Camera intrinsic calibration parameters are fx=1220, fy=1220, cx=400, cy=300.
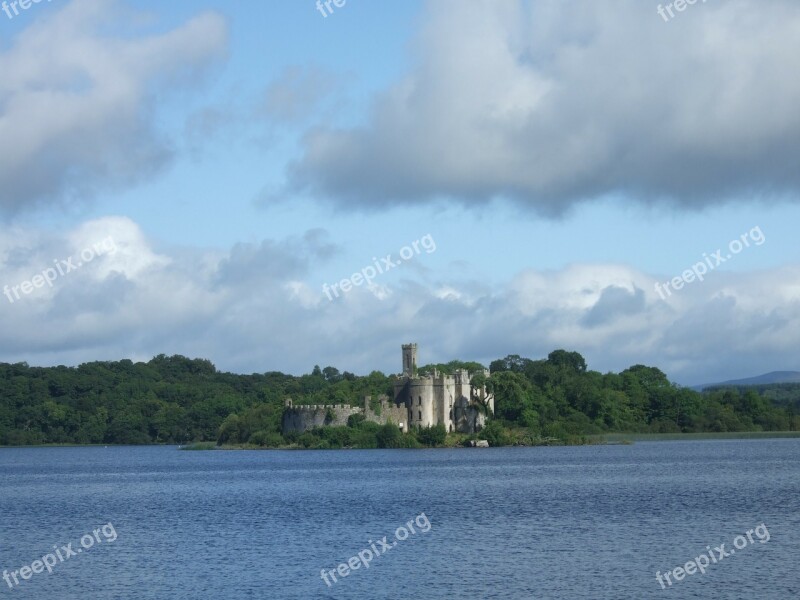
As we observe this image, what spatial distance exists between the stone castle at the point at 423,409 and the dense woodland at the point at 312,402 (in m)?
1.07

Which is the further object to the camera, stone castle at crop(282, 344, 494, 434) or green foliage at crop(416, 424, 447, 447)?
stone castle at crop(282, 344, 494, 434)

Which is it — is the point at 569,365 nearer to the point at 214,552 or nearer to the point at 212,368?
the point at 212,368

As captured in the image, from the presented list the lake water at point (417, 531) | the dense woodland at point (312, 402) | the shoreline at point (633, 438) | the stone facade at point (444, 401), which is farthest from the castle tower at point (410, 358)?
the lake water at point (417, 531)

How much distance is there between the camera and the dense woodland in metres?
104

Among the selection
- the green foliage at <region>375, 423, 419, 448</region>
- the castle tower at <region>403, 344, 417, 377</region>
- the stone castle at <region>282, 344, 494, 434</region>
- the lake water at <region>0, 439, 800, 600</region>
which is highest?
the castle tower at <region>403, 344, 417, 377</region>

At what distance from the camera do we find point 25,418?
14875 centimetres

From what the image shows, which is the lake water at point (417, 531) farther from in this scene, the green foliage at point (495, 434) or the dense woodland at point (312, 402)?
the dense woodland at point (312, 402)

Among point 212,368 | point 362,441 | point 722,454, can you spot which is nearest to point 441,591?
point 722,454

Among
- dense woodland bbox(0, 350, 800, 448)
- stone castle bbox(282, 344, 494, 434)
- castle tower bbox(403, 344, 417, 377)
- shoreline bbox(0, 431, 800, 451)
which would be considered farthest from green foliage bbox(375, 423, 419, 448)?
castle tower bbox(403, 344, 417, 377)

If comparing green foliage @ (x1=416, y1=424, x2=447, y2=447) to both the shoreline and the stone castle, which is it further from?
the stone castle

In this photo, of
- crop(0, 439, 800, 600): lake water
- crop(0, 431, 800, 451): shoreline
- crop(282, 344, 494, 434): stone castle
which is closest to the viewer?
crop(0, 439, 800, 600): lake water

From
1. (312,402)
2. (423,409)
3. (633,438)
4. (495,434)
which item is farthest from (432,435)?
(633,438)

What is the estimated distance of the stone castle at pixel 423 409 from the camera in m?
100

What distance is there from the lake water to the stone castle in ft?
66.8
